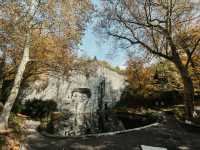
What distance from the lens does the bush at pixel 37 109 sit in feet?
70.0

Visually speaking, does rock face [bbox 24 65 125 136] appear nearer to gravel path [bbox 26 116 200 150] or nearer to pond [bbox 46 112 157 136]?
pond [bbox 46 112 157 136]

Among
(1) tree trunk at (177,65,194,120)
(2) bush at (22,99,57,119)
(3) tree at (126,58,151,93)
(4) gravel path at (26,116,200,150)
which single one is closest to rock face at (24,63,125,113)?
(2) bush at (22,99,57,119)

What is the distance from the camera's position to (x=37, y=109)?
2200cm

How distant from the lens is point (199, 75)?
2223cm

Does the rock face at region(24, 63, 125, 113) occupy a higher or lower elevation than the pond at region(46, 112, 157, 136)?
higher

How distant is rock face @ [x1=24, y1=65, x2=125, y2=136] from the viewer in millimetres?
26656

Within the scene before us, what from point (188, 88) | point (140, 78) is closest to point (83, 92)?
point (140, 78)

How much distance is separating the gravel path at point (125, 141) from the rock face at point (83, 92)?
13.0m

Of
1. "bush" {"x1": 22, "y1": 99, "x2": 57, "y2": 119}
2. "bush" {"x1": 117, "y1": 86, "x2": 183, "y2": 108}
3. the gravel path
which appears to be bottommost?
the gravel path

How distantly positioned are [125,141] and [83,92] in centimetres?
1885

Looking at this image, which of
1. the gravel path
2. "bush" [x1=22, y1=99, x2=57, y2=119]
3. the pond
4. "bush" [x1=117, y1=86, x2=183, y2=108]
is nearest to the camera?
the gravel path

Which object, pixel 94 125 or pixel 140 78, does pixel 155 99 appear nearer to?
pixel 140 78

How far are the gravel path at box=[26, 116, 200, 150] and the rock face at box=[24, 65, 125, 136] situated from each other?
1298cm

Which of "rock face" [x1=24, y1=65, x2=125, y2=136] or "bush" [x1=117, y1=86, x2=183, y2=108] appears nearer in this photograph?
"rock face" [x1=24, y1=65, x2=125, y2=136]
